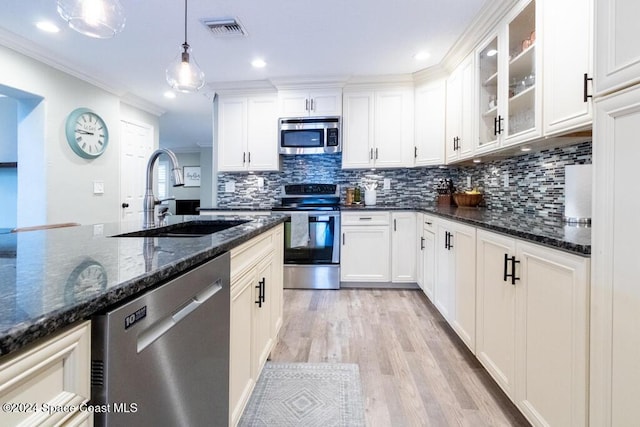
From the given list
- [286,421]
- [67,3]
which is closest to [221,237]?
[286,421]

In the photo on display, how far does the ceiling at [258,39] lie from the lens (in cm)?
247

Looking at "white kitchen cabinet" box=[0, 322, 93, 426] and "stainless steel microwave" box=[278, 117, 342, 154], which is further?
"stainless steel microwave" box=[278, 117, 342, 154]

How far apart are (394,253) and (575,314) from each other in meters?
2.57

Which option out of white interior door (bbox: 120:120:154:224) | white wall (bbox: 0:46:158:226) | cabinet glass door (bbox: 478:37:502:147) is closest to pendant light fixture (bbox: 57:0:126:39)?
white wall (bbox: 0:46:158:226)

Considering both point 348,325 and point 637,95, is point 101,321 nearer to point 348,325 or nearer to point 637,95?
point 637,95

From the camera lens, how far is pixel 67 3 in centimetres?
134

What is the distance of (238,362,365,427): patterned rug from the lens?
1553mm

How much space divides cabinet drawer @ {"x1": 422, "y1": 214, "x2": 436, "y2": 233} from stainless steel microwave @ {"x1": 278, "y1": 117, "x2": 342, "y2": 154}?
1.29 metres

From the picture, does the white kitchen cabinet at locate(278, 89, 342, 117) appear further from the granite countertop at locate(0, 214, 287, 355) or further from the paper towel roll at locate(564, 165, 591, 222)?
the granite countertop at locate(0, 214, 287, 355)

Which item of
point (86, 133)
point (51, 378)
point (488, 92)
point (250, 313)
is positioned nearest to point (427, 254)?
point (488, 92)

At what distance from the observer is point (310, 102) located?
3.90 meters

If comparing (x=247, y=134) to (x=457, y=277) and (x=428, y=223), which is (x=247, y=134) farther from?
(x=457, y=277)

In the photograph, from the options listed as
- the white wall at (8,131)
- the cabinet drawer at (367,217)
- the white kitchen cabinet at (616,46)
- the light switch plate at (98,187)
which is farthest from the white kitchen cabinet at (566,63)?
the white wall at (8,131)

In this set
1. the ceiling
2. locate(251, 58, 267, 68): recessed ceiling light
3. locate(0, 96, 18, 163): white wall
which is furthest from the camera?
locate(0, 96, 18, 163): white wall
